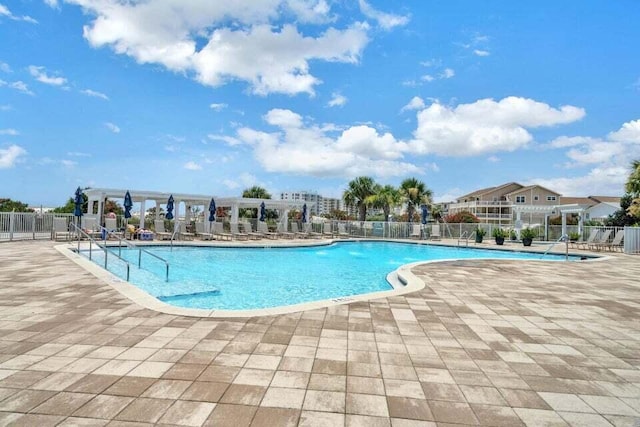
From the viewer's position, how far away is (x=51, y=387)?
8.11 ft

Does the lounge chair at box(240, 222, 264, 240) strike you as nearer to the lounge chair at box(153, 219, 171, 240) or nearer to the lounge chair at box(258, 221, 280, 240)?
the lounge chair at box(258, 221, 280, 240)

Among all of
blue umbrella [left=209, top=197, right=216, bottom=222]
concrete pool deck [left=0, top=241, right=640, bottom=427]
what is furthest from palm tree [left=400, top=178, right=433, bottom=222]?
concrete pool deck [left=0, top=241, right=640, bottom=427]

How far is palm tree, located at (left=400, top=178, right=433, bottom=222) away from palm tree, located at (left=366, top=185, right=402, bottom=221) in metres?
0.64

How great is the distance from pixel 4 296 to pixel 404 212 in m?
28.9

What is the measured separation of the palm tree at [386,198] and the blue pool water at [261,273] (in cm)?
1212

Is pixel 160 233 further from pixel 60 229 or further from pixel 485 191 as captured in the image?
pixel 485 191

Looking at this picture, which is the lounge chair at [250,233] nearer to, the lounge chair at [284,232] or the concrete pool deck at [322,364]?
the lounge chair at [284,232]

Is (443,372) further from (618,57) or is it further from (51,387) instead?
(618,57)

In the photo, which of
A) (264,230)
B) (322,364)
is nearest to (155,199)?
(264,230)

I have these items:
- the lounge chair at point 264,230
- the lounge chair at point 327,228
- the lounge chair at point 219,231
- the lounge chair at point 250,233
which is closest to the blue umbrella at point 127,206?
the lounge chair at point 219,231

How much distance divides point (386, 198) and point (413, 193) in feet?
8.13

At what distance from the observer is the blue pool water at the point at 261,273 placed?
7.00m

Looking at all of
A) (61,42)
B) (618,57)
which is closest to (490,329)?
(618,57)

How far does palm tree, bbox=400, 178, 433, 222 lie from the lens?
95.6 ft
